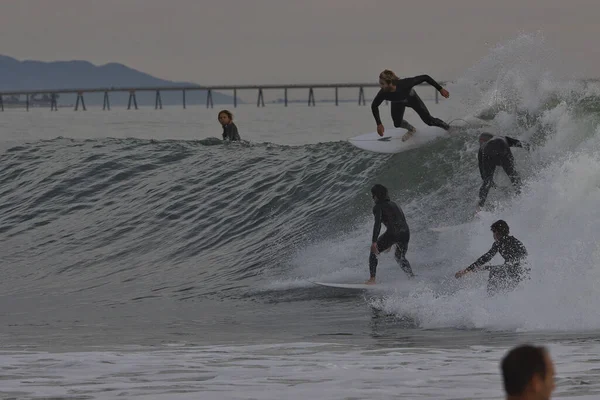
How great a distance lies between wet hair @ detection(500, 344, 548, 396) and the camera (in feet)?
12.3

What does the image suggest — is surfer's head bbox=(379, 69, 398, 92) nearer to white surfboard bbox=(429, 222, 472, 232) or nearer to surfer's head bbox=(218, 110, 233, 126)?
white surfboard bbox=(429, 222, 472, 232)

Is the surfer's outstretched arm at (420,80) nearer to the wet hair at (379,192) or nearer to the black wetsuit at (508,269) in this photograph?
the wet hair at (379,192)

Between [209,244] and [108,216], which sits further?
[108,216]

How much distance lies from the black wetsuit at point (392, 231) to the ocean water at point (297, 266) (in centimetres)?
28

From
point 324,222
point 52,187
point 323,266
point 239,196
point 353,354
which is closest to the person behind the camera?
point 353,354

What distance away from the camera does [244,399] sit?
22.3ft

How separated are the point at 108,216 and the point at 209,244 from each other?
3887 millimetres

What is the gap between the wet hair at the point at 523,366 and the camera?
147 inches

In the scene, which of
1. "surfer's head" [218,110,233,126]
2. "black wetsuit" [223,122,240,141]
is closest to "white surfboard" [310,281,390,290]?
"surfer's head" [218,110,233,126]

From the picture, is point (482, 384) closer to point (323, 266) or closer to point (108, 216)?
point (323, 266)

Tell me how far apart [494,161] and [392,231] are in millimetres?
2672

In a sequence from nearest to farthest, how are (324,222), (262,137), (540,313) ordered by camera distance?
(540,313) < (324,222) < (262,137)

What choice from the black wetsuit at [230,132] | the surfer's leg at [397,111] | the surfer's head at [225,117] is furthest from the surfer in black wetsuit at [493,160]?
the black wetsuit at [230,132]

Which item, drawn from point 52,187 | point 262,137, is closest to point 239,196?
point 52,187
